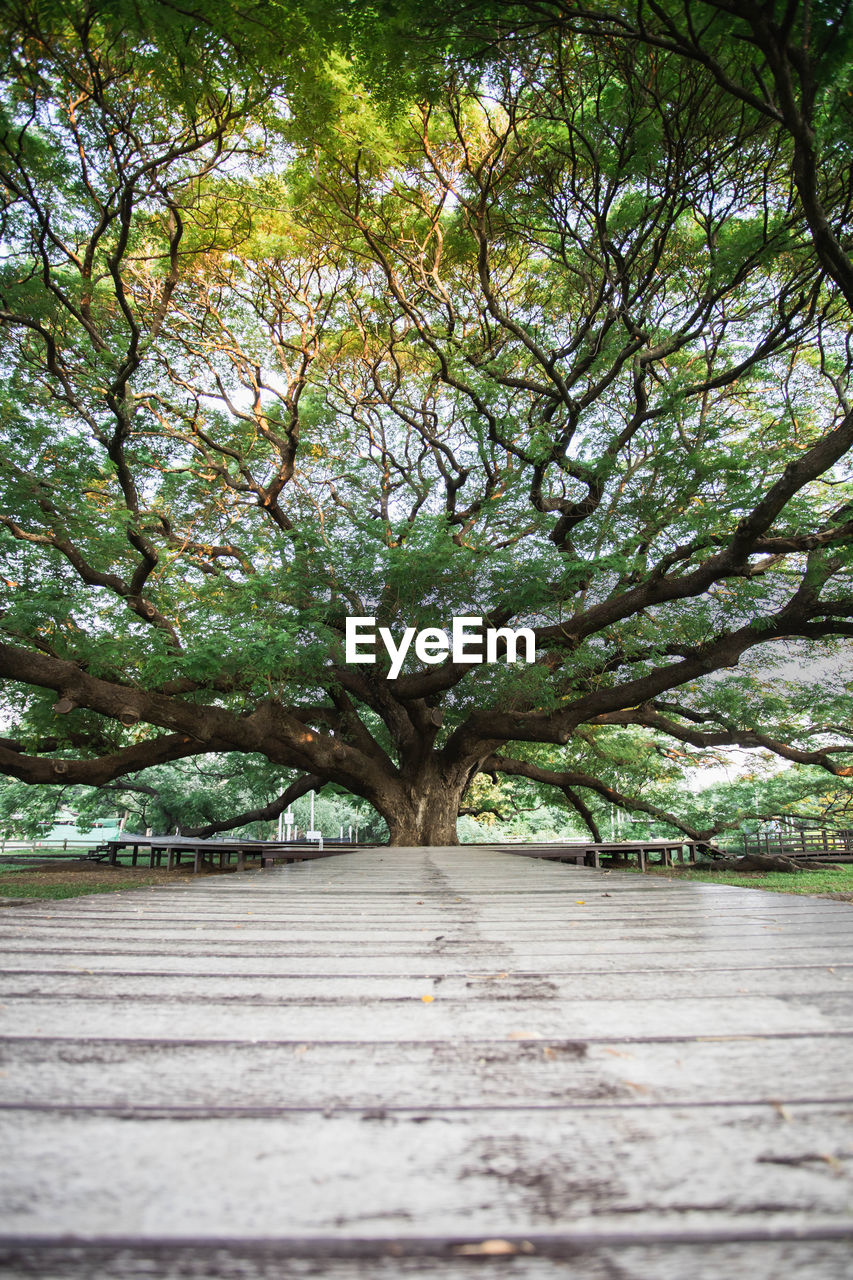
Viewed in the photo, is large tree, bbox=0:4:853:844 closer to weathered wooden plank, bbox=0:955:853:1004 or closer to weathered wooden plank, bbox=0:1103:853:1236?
weathered wooden plank, bbox=0:955:853:1004

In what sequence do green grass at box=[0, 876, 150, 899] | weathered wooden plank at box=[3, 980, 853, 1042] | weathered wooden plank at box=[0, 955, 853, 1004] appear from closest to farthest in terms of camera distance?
weathered wooden plank at box=[3, 980, 853, 1042] < weathered wooden plank at box=[0, 955, 853, 1004] < green grass at box=[0, 876, 150, 899]

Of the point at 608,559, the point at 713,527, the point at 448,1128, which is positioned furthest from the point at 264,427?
the point at 448,1128

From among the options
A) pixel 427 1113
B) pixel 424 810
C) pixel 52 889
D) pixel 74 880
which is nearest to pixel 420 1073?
pixel 427 1113

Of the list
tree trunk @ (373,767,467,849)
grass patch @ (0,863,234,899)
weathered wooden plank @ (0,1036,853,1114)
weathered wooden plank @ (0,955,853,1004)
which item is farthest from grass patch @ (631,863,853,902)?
weathered wooden plank @ (0,1036,853,1114)

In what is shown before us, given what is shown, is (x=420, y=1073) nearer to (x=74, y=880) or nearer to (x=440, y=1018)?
(x=440, y=1018)

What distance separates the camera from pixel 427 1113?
736mm

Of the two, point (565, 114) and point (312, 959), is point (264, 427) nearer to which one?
point (565, 114)

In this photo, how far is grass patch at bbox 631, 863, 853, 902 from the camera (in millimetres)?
7389

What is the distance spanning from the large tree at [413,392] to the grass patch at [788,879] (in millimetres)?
1813

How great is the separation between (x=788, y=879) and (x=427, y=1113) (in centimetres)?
1014

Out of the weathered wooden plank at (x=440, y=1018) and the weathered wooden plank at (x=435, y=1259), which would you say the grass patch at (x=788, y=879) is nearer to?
the weathered wooden plank at (x=440, y=1018)

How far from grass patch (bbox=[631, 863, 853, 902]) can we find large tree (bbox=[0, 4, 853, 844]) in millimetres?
1813

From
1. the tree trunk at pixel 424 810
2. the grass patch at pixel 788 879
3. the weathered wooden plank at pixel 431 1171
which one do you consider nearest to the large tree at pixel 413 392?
the tree trunk at pixel 424 810

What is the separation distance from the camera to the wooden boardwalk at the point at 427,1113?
497 millimetres
